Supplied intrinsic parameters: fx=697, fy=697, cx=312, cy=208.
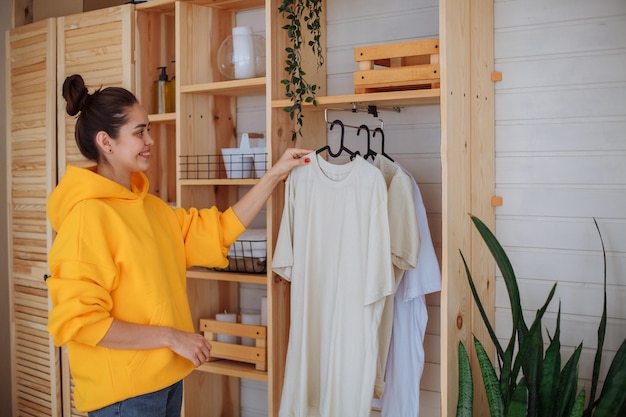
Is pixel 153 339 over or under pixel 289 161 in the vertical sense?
under

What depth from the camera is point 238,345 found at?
282cm

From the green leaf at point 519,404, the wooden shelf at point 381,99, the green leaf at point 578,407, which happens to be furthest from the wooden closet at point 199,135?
the green leaf at point 578,407

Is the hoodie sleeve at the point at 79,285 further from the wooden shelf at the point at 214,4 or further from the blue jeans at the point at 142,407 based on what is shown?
the wooden shelf at the point at 214,4

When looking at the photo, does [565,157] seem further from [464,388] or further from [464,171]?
[464,388]

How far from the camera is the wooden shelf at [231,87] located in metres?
2.72

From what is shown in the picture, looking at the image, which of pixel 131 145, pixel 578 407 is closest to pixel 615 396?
pixel 578 407

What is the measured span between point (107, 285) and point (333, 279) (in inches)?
30.8

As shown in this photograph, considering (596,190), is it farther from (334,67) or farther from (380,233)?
(334,67)

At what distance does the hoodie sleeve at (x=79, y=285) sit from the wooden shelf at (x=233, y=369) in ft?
2.94

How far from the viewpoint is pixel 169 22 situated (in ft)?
10.7

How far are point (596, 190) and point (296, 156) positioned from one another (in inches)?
40.9

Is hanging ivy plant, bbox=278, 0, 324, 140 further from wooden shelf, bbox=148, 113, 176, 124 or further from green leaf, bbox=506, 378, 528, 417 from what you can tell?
green leaf, bbox=506, 378, 528, 417

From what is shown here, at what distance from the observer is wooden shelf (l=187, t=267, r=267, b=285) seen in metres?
2.73

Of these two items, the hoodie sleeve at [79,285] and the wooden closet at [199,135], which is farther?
the wooden closet at [199,135]
